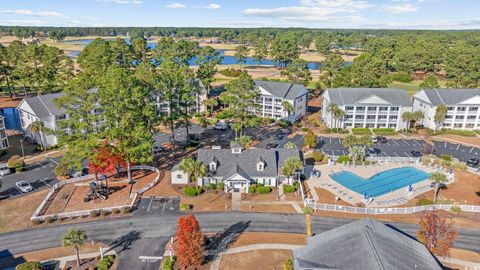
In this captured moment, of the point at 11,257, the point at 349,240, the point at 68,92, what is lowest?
the point at 11,257

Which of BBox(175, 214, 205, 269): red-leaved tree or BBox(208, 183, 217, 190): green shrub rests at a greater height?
BBox(175, 214, 205, 269): red-leaved tree

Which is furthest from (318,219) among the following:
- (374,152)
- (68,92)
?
(68,92)

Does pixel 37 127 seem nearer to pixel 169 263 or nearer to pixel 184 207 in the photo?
pixel 184 207

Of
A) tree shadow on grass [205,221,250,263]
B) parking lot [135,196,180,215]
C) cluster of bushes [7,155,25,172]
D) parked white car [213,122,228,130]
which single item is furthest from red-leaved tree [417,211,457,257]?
cluster of bushes [7,155,25,172]

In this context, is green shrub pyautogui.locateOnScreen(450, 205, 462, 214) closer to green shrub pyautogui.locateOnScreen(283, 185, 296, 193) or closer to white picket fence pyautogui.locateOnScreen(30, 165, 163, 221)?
green shrub pyautogui.locateOnScreen(283, 185, 296, 193)

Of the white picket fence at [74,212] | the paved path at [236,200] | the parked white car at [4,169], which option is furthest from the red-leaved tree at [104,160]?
the paved path at [236,200]

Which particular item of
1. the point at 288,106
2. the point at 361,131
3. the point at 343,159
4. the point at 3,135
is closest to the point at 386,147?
the point at 361,131

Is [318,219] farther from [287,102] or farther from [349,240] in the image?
[287,102]
